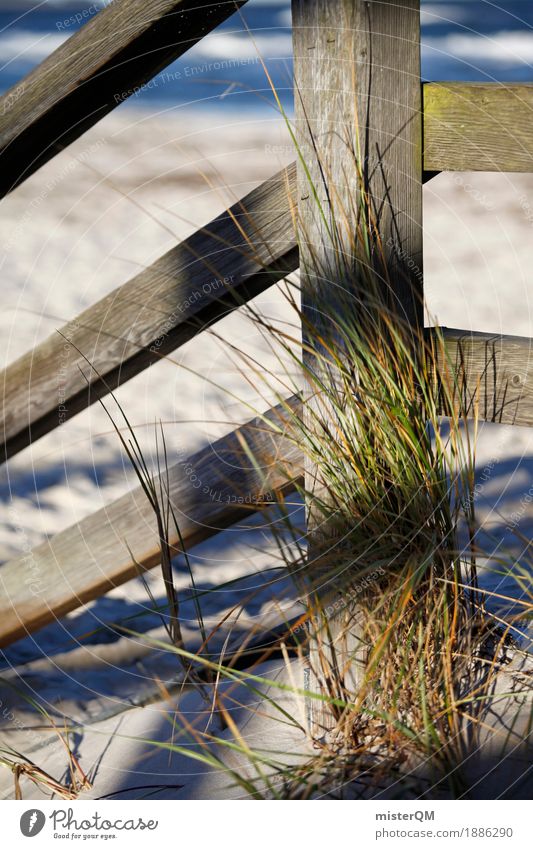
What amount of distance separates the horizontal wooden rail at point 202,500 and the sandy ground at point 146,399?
0.51 ft

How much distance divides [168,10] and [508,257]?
3.10 m

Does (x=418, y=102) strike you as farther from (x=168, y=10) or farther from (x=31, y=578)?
(x=31, y=578)

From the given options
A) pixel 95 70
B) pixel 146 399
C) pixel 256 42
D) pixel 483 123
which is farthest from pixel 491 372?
pixel 146 399

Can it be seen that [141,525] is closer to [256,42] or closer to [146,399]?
[256,42]

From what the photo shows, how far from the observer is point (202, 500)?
1.82 meters

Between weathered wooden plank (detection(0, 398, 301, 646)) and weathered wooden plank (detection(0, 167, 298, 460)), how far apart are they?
0.24m

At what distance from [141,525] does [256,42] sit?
1026mm

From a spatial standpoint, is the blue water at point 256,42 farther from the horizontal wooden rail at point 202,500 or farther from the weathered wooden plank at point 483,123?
the horizontal wooden rail at point 202,500

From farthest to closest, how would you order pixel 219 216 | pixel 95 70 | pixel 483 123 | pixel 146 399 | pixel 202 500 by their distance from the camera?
pixel 146 399 < pixel 202 500 < pixel 219 216 < pixel 95 70 < pixel 483 123

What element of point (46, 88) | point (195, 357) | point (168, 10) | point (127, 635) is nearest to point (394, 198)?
point (168, 10)

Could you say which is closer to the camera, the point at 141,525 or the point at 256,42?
the point at 256,42

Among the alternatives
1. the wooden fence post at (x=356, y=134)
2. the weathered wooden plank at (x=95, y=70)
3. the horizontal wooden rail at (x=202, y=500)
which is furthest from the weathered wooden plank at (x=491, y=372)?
the weathered wooden plank at (x=95, y=70)
